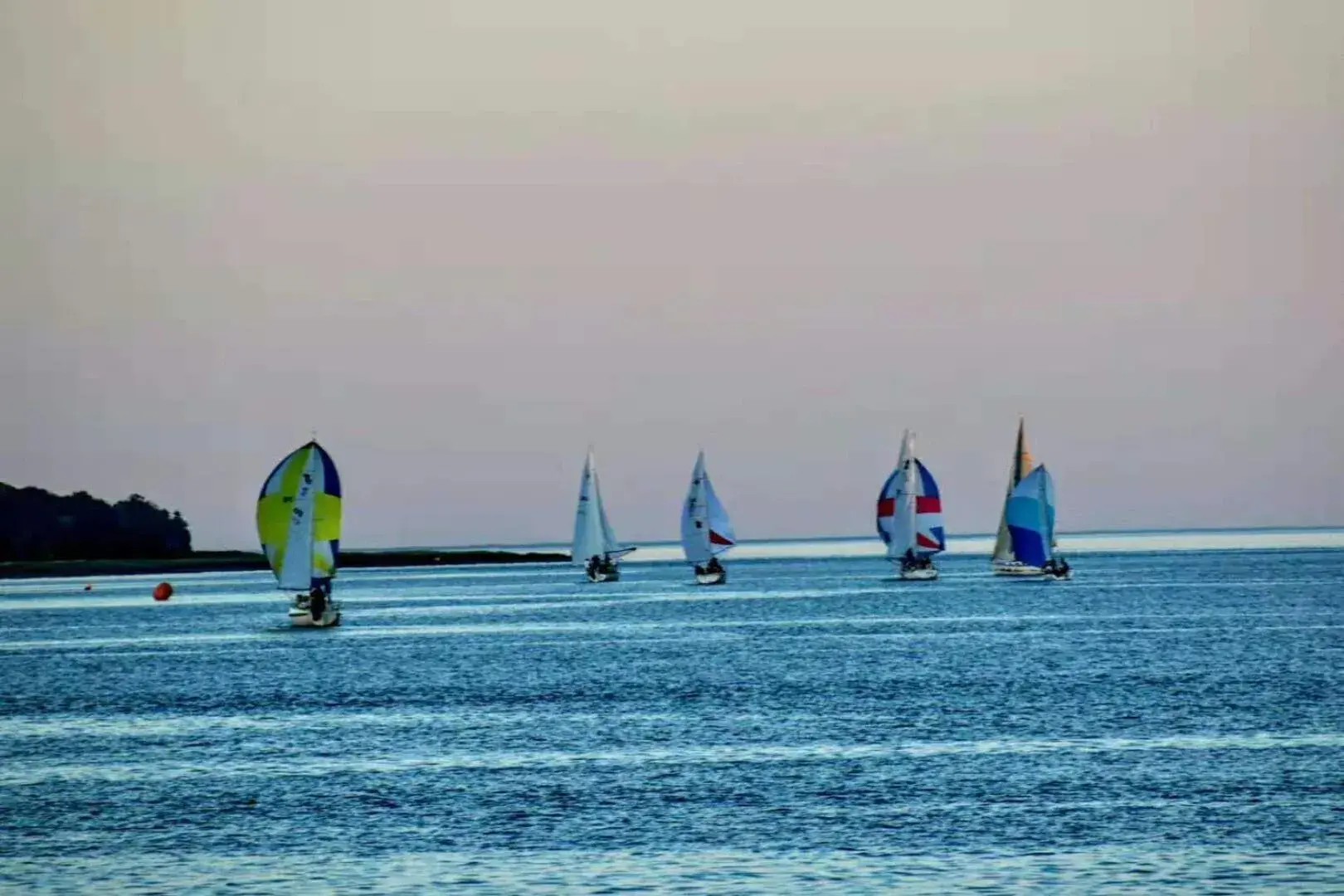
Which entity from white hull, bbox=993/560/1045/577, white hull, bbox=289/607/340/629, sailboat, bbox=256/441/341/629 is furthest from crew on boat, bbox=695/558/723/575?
sailboat, bbox=256/441/341/629

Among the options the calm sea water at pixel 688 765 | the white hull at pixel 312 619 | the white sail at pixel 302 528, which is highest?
the white sail at pixel 302 528

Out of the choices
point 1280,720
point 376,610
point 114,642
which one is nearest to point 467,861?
point 1280,720

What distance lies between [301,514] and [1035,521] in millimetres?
75440

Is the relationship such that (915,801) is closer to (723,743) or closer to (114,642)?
(723,743)

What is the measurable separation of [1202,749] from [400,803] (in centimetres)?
2079

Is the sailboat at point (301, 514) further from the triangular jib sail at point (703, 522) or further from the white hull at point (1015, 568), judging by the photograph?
the white hull at point (1015, 568)

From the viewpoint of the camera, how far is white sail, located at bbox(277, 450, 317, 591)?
113 meters

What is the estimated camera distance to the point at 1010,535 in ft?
575

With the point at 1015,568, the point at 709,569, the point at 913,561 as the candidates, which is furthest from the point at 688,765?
the point at 709,569

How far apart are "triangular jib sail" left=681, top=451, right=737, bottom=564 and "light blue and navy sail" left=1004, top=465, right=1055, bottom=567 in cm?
2523

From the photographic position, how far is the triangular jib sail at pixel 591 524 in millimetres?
180250

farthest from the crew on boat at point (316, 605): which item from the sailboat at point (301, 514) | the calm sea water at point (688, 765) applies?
the calm sea water at point (688, 765)

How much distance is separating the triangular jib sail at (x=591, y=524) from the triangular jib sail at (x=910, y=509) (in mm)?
26272

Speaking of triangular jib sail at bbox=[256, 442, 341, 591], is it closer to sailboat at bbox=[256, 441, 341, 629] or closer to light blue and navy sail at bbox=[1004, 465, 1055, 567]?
sailboat at bbox=[256, 441, 341, 629]
